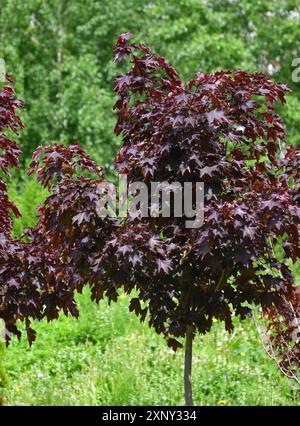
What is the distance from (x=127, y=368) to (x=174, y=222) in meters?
2.44

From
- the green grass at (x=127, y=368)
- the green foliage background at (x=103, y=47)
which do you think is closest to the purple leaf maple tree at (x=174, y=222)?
the green grass at (x=127, y=368)

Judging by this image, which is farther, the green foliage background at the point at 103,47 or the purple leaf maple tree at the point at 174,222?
the green foliage background at the point at 103,47

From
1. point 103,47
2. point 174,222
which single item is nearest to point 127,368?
point 174,222

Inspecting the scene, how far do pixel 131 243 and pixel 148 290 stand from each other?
512 mm

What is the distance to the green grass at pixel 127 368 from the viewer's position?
5.80 m

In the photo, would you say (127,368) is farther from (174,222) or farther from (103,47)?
(103,47)

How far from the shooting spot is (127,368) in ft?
20.1

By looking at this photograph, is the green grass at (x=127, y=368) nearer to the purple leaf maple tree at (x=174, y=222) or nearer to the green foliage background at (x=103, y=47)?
the purple leaf maple tree at (x=174, y=222)

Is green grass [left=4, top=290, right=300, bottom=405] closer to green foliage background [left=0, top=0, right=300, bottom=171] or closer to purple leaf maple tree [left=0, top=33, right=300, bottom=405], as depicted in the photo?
purple leaf maple tree [left=0, top=33, right=300, bottom=405]

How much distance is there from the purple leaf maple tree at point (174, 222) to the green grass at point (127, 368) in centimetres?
150

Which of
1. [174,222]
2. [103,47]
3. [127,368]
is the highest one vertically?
[103,47]

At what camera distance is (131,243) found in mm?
3676

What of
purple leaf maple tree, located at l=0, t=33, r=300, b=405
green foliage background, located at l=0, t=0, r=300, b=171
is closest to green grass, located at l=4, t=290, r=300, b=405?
purple leaf maple tree, located at l=0, t=33, r=300, b=405

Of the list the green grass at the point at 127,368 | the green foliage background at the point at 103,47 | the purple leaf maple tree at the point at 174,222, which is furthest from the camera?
the green foliage background at the point at 103,47
